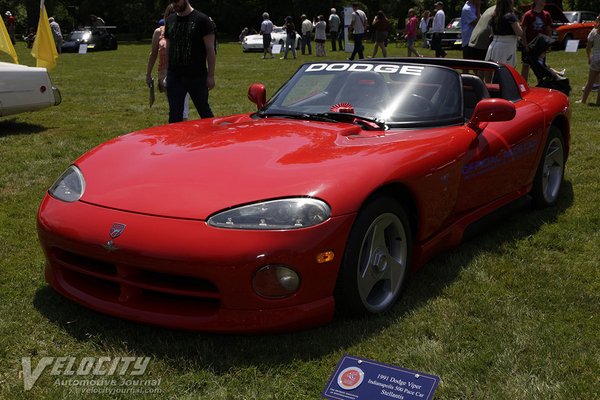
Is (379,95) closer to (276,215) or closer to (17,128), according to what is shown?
(276,215)

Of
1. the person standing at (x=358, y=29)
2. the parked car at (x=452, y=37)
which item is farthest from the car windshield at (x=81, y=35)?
the person standing at (x=358, y=29)

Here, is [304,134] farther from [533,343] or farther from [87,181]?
[533,343]

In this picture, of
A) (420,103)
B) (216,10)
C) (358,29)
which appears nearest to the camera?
(420,103)

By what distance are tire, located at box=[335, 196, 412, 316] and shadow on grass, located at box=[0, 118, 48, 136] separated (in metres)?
6.31

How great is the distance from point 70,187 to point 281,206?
1.14 m

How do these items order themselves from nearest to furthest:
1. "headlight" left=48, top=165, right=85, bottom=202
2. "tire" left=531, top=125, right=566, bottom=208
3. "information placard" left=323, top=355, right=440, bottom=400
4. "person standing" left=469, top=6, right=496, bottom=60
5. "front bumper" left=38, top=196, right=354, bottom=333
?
"information placard" left=323, top=355, right=440, bottom=400, "front bumper" left=38, top=196, right=354, bottom=333, "headlight" left=48, top=165, right=85, bottom=202, "tire" left=531, top=125, right=566, bottom=208, "person standing" left=469, top=6, right=496, bottom=60

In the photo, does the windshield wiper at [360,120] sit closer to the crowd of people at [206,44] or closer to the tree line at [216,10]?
the crowd of people at [206,44]

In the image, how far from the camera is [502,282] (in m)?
3.49

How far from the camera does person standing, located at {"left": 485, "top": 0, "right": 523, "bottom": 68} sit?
25.7ft

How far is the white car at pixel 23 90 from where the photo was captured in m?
7.46
